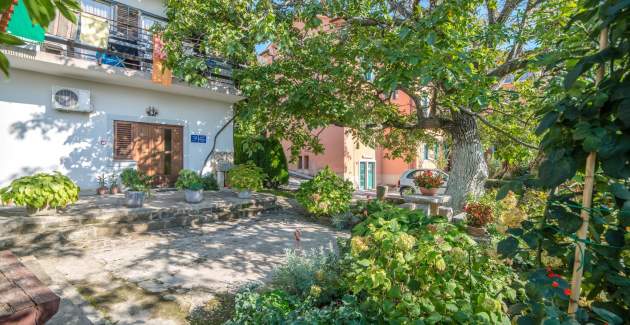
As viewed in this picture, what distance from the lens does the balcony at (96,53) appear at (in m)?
7.39

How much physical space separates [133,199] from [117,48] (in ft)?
16.4

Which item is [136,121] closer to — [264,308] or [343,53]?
[343,53]

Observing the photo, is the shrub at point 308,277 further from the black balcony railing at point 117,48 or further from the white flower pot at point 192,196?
the black balcony railing at point 117,48

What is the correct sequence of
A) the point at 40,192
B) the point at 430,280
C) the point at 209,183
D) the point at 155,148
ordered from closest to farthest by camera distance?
the point at 430,280 → the point at 40,192 → the point at 155,148 → the point at 209,183

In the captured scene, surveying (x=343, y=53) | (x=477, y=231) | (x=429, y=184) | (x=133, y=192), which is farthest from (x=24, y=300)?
(x=477, y=231)

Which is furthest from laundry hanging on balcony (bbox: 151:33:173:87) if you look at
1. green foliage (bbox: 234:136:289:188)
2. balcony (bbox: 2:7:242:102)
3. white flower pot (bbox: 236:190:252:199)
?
green foliage (bbox: 234:136:289:188)

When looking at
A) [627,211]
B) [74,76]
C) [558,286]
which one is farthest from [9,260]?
[74,76]

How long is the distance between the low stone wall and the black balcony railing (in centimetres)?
374

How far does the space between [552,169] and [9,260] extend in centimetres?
434

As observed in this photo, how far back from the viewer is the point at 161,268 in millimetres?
4375

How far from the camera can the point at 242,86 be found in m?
7.99

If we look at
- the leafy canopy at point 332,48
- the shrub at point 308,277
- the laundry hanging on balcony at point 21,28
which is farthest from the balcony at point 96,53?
the shrub at point 308,277

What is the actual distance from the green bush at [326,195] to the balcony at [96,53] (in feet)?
13.5

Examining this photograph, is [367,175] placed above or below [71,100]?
below
